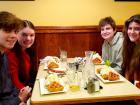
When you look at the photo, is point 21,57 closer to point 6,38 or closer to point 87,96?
point 6,38

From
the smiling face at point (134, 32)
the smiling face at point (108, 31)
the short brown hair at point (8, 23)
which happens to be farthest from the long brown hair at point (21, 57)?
the smiling face at point (134, 32)

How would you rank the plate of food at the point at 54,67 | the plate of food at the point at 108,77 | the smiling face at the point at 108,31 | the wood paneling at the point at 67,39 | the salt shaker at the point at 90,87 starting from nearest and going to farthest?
the salt shaker at the point at 90,87
the plate of food at the point at 108,77
the plate of food at the point at 54,67
the smiling face at the point at 108,31
the wood paneling at the point at 67,39

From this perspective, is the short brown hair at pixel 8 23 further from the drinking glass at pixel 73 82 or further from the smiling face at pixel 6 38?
the drinking glass at pixel 73 82

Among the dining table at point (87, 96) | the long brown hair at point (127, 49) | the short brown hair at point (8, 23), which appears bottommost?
the dining table at point (87, 96)

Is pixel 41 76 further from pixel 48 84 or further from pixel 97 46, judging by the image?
pixel 97 46

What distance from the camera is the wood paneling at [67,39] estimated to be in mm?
3230

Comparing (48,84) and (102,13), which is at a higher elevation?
(102,13)

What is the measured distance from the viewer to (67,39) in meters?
3.30

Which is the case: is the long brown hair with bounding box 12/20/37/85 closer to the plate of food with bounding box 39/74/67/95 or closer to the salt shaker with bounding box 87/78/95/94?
the plate of food with bounding box 39/74/67/95

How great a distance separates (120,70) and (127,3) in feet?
4.38

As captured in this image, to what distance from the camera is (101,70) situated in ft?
6.43

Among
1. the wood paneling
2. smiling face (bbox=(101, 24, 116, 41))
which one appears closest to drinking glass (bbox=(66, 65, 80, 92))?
smiling face (bbox=(101, 24, 116, 41))

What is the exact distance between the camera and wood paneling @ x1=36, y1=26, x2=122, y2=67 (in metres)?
3.23

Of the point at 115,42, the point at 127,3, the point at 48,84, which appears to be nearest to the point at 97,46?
the point at 115,42
